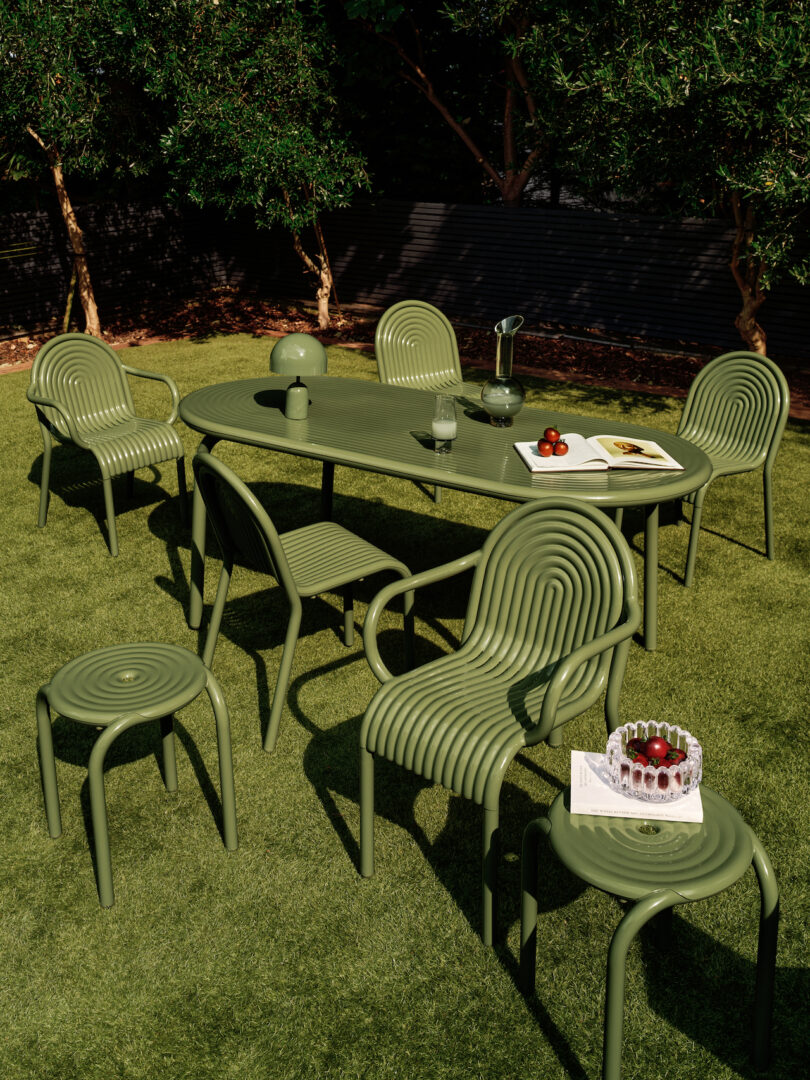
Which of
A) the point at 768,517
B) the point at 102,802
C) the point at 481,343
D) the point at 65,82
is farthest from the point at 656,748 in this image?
the point at 65,82

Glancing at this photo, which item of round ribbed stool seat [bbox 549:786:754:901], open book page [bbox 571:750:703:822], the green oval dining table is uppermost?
the green oval dining table

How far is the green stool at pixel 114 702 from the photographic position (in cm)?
293

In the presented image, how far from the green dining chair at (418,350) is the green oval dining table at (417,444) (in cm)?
87

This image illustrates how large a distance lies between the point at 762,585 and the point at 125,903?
12.1ft

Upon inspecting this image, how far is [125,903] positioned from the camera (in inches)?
121

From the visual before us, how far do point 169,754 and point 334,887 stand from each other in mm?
842

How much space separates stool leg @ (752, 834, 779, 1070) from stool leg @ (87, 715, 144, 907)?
1.79 metres

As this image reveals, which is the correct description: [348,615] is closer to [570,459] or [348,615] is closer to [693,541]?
[570,459]

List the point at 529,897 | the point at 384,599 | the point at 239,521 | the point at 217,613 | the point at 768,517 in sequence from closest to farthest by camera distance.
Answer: the point at 529,897 → the point at 384,599 → the point at 239,521 → the point at 217,613 → the point at 768,517

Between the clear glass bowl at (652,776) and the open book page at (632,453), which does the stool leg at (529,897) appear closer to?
the clear glass bowl at (652,776)

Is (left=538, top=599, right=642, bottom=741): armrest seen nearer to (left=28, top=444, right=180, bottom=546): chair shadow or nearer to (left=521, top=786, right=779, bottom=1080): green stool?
(left=521, top=786, right=779, bottom=1080): green stool

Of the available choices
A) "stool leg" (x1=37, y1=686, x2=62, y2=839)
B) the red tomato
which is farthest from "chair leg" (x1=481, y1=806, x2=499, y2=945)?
"stool leg" (x1=37, y1=686, x2=62, y2=839)

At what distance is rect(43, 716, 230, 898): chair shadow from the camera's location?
3584 millimetres

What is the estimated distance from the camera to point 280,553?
3484 mm
